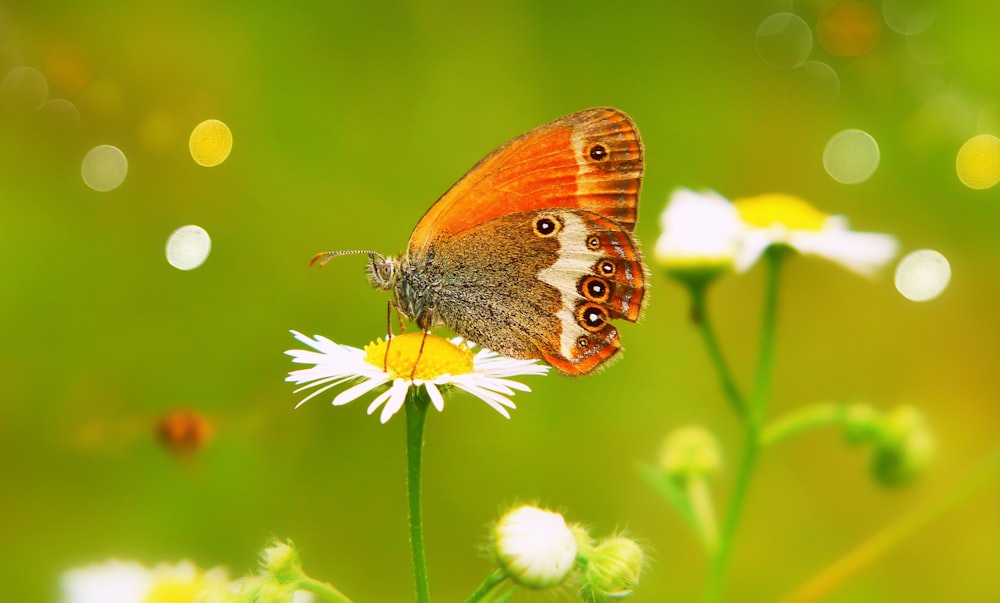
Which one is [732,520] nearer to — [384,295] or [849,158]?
[384,295]

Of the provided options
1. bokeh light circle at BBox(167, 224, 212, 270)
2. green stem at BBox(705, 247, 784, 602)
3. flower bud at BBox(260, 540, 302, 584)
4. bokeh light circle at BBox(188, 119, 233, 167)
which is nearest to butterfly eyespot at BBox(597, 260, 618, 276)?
green stem at BBox(705, 247, 784, 602)

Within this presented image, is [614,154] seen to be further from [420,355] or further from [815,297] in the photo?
[815,297]

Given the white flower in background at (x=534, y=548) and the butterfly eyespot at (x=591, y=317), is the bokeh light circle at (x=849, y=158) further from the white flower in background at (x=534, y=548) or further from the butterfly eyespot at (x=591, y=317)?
the white flower in background at (x=534, y=548)

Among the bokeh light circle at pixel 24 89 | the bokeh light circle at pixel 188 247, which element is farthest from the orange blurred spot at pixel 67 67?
the bokeh light circle at pixel 188 247

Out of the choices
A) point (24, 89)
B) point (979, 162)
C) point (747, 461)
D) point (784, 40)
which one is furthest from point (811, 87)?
point (24, 89)

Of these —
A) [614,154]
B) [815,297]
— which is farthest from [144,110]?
[815,297]
